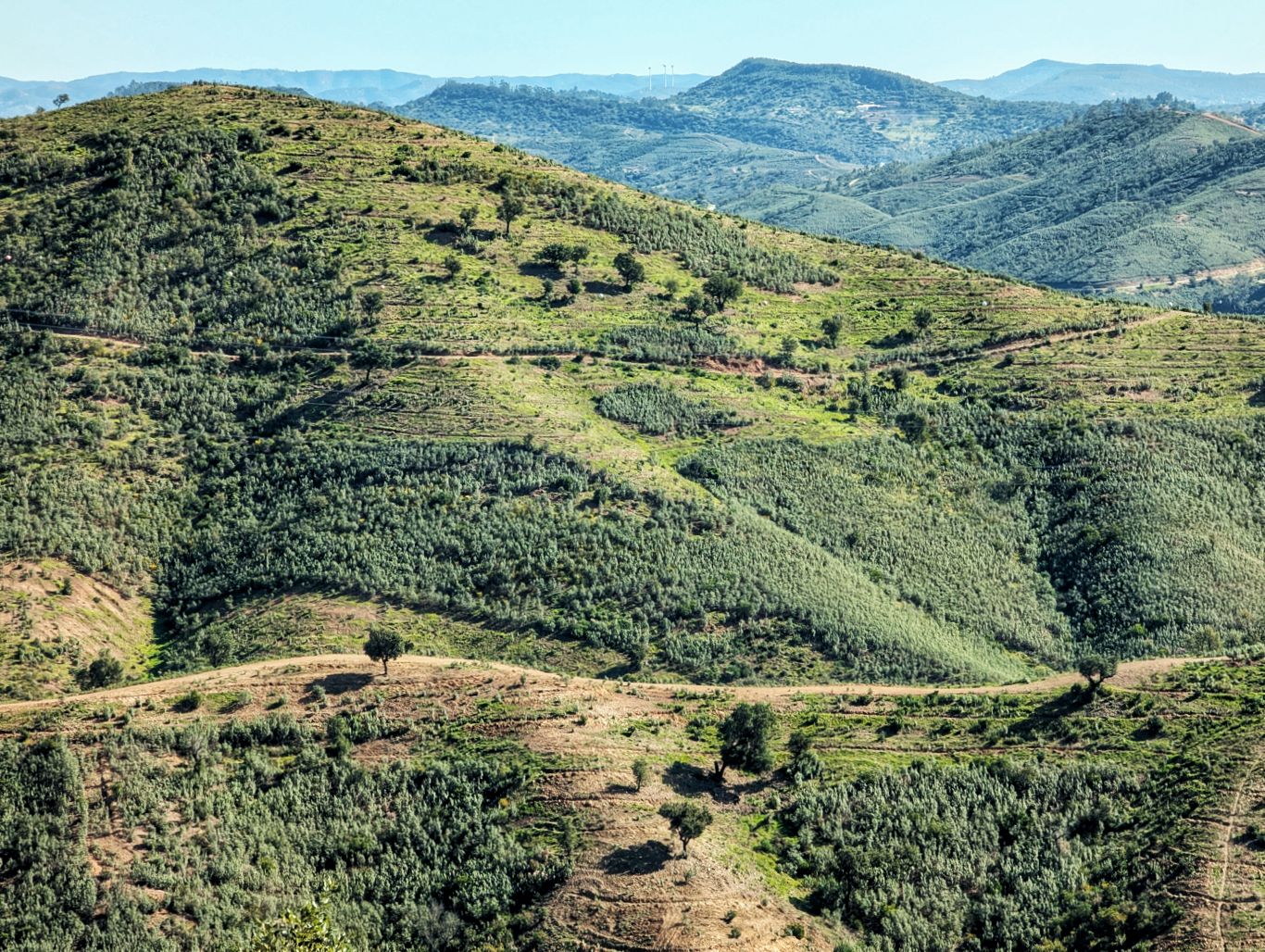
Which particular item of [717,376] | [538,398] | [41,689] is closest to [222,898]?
[41,689]

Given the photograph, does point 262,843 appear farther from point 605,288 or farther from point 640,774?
point 605,288

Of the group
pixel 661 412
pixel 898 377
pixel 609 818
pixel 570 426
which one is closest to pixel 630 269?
pixel 661 412

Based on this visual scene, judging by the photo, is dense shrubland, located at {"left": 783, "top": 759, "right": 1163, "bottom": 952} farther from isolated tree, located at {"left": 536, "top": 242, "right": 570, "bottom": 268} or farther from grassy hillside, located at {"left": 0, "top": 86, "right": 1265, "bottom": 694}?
isolated tree, located at {"left": 536, "top": 242, "right": 570, "bottom": 268}

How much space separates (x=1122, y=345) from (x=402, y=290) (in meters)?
70.9

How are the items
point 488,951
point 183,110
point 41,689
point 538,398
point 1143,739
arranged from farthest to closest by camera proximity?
point 183,110 < point 538,398 < point 41,689 < point 1143,739 < point 488,951

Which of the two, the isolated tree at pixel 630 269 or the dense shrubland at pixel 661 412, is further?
the isolated tree at pixel 630 269

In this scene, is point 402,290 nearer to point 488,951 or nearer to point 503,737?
point 503,737

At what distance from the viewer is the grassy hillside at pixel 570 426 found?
69000 mm

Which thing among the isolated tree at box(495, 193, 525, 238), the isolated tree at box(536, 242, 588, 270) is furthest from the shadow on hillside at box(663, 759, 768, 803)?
the isolated tree at box(495, 193, 525, 238)

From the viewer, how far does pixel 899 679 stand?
62969 millimetres

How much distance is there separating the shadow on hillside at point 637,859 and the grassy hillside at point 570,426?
2160cm

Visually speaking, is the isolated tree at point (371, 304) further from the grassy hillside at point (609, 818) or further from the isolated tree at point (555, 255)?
the grassy hillside at point (609, 818)

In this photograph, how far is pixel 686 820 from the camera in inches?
1612

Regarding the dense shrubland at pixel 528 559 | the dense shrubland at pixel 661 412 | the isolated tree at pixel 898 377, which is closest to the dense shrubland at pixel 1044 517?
the isolated tree at pixel 898 377
